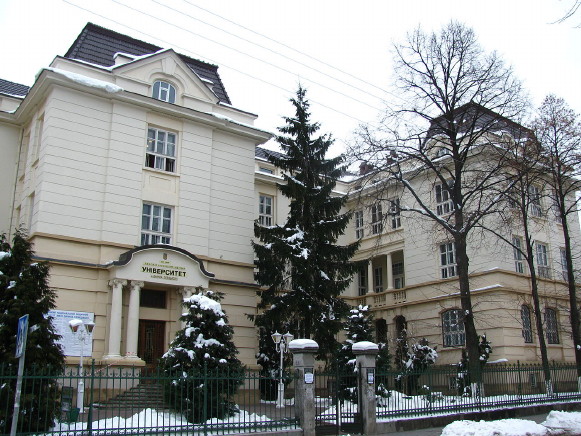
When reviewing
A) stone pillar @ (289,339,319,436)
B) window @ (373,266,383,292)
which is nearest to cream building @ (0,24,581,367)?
window @ (373,266,383,292)

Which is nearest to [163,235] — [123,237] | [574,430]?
[123,237]

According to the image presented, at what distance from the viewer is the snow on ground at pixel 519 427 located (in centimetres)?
1356

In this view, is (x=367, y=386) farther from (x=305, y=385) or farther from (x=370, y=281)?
(x=370, y=281)

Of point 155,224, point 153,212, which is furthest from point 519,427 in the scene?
point 153,212

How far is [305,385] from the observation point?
47.4 feet

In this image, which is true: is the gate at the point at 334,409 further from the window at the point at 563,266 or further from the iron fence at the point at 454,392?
the window at the point at 563,266

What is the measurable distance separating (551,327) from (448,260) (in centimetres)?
631

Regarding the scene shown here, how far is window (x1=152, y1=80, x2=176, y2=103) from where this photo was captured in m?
26.0

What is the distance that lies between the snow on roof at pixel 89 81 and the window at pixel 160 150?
2443mm

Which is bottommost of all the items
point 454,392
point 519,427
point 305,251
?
point 519,427

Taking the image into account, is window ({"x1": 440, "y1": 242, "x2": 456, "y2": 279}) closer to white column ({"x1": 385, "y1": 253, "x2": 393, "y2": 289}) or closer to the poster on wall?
white column ({"x1": 385, "y1": 253, "x2": 393, "y2": 289})

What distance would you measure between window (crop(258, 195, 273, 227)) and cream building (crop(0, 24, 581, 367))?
1.56 meters

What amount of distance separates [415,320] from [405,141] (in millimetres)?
12201

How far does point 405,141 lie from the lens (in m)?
23.3
